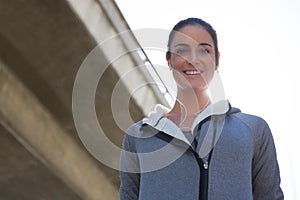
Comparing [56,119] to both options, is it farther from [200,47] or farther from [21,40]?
[200,47]

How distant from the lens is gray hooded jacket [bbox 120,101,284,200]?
156cm

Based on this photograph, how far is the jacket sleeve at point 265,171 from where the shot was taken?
5.50 ft

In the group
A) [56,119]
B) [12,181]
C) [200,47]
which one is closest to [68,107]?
[56,119]

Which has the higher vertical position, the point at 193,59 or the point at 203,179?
the point at 193,59

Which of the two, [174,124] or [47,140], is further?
[47,140]

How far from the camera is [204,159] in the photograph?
159cm

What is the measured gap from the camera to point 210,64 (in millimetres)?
1767

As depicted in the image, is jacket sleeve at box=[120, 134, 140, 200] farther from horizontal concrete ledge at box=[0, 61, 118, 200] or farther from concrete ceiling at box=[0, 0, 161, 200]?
horizontal concrete ledge at box=[0, 61, 118, 200]

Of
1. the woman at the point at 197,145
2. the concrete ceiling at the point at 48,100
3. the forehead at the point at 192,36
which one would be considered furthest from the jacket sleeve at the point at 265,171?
the concrete ceiling at the point at 48,100

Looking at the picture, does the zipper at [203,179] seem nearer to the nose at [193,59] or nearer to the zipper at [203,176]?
the zipper at [203,176]

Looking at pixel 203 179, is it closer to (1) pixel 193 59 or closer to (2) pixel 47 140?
(1) pixel 193 59

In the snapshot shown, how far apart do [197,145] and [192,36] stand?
40cm

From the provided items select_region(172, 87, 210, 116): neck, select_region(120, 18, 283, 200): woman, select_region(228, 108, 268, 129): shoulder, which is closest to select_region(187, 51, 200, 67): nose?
select_region(120, 18, 283, 200): woman

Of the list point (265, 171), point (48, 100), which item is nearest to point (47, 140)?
point (48, 100)
